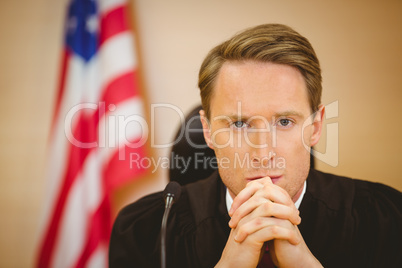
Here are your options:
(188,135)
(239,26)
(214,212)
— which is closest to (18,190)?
(188,135)

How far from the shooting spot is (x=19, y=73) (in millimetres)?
2107

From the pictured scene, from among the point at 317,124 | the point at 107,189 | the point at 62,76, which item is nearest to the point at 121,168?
the point at 107,189

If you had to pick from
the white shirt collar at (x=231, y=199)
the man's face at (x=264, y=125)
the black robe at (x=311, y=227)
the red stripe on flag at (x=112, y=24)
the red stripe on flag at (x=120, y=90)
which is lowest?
the black robe at (x=311, y=227)

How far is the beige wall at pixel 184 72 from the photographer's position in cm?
203

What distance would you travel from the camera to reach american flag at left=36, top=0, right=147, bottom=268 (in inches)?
70.6

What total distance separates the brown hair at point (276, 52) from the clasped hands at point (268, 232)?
465 mm

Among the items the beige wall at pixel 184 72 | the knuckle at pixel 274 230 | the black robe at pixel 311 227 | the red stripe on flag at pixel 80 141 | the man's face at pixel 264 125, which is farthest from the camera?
the beige wall at pixel 184 72

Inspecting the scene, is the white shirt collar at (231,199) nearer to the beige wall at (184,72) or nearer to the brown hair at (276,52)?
the brown hair at (276,52)

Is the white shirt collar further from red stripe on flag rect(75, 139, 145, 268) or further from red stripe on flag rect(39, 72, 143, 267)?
red stripe on flag rect(39, 72, 143, 267)

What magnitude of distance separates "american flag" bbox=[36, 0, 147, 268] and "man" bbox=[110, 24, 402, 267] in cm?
41

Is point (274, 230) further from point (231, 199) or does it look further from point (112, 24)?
point (112, 24)

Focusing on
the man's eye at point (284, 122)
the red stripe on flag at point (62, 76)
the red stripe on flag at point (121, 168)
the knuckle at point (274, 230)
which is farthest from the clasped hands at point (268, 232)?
the red stripe on flag at point (62, 76)

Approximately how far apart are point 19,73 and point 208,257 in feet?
5.56

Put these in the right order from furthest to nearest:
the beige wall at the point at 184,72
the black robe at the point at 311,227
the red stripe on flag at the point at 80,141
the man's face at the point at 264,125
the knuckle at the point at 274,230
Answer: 1. the beige wall at the point at 184,72
2. the red stripe on flag at the point at 80,141
3. the black robe at the point at 311,227
4. the man's face at the point at 264,125
5. the knuckle at the point at 274,230
